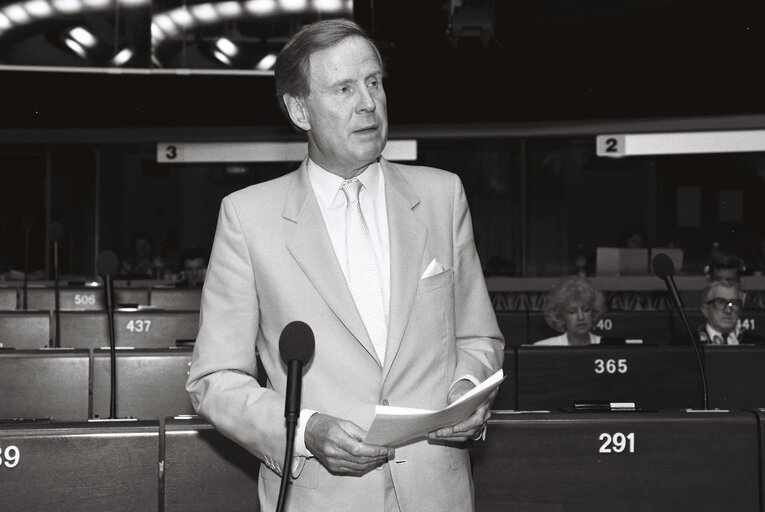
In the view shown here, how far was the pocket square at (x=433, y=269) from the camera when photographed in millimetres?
1548

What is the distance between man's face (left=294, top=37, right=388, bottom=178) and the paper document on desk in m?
0.43

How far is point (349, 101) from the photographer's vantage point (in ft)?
5.05

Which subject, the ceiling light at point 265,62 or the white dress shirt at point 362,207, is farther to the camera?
the ceiling light at point 265,62

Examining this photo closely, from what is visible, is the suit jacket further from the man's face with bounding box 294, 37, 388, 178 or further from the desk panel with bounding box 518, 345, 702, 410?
the desk panel with bounding box 518, 345, 702, 410

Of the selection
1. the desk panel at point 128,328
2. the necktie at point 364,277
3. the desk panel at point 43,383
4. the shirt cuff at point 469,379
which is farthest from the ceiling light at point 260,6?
the shirt cuff at point 469,379

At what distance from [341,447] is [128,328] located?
330 cm

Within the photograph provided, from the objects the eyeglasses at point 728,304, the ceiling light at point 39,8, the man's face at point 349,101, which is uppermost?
the ceiling light at point 39,8

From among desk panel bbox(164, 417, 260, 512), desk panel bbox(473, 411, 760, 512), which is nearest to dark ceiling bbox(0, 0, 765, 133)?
desk panel bbox(473, 411, 760, 512)

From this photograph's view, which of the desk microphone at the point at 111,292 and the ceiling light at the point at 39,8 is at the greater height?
the ceiling light at the point at 39,8

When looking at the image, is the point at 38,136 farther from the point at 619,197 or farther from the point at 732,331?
the point at 732,331

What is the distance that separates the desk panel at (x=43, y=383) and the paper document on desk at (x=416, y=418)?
1960mm

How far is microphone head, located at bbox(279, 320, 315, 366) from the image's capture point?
1.32m

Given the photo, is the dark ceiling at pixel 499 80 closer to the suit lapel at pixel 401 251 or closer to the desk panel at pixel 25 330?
the desk panel at pixel 25 330

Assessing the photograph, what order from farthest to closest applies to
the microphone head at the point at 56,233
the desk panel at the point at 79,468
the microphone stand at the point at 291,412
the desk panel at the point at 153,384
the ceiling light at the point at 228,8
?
the ceiling light at the point at 228,8 < the microphone head at the point at 56,233 < the desk panel at the point at 153,384 < the desk panel at the point at 79,468 < the microphone stand at the point at 291,412
